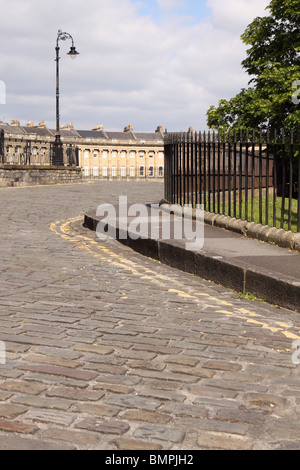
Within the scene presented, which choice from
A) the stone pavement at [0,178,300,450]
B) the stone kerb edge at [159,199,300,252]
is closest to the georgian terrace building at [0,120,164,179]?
the stone kerb edge at [159,199,300,252]

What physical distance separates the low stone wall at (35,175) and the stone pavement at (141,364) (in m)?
21.4

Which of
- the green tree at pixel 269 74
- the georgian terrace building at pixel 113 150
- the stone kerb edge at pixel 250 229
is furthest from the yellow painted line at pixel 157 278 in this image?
the georgian terrace building at pixel 113 150

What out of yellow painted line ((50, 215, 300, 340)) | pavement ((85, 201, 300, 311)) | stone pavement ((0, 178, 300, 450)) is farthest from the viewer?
pavement ((85, 201, 300, 311))

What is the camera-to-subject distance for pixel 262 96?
1041 inches

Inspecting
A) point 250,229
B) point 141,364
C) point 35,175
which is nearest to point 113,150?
point 35,175

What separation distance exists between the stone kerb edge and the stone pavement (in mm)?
1751

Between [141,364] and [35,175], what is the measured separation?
27.6m

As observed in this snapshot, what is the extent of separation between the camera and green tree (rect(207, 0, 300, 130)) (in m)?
24.6

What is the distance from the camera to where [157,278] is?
7.47m

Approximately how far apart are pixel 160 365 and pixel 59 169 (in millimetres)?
30797

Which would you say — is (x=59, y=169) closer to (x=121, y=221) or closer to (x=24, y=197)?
(x=24, y=197)

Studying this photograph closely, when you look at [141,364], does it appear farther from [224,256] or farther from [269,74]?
[269,74]

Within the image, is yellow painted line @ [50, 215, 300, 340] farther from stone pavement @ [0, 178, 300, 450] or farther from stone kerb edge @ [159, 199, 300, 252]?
stone kerb edge @ [159, 199, 300, 252]
